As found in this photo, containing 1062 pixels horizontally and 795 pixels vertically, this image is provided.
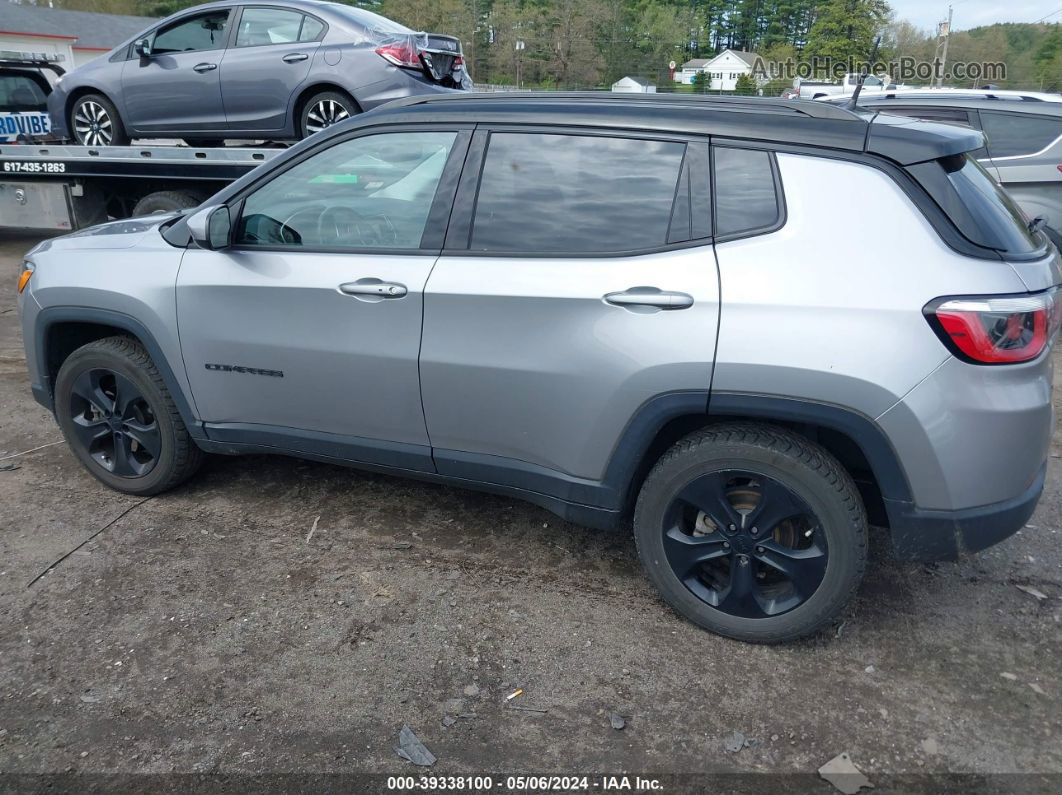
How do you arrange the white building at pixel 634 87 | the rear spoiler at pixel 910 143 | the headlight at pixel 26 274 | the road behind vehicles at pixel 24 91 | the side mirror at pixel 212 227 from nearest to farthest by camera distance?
1. the rear spoiler at pixel 910 143
2. the side mirror at pixel 212 227
3. the white building at pixel 634 87
4. the headlight at pixel 26 274
5. the road behind vehicles at pixel 24 91

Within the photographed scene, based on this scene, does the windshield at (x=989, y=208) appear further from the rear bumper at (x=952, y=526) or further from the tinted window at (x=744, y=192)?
the rear bumper at (x=952, y=526)

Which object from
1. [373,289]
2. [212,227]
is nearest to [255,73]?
[212,227]

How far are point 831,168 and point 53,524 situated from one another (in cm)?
364

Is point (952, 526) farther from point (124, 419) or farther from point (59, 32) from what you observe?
point (59, 32)

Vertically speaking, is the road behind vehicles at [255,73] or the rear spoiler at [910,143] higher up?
Result: the road behind vehicles at [255,73]

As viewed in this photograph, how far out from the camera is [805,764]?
8.15ft

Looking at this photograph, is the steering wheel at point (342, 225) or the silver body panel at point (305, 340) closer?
the silver body panel at point (305, 340)

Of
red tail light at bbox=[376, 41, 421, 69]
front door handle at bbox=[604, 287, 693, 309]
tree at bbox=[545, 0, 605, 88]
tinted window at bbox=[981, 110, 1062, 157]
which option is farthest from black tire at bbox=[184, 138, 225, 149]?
tree at bbox=[545, 0, 605, 88]

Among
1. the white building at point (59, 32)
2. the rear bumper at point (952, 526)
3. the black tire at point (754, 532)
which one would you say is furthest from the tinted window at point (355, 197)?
the white building at point (59, 32)

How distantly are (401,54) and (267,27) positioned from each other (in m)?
1.44

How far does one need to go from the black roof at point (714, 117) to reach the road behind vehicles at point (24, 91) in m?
10.3

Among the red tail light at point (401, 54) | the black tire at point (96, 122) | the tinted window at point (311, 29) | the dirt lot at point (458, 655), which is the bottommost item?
the dirt lot at point (458, 655)

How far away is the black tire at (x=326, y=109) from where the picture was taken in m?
6.97

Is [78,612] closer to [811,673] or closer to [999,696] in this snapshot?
[811,673]
